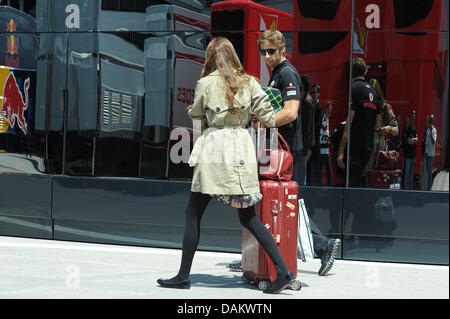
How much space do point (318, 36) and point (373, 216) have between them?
182 centimetres

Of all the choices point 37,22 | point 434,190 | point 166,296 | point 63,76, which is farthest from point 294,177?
point 37,22

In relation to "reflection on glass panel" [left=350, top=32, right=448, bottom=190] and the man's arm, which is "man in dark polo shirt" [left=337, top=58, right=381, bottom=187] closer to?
"reflection on glass panel" [left=350, top=32, right=448, bottom=190]

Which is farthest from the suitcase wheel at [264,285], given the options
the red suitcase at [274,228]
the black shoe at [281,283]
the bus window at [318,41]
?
the bus window at [318,41]

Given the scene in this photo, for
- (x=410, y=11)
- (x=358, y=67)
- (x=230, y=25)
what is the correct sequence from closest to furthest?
(x=410, y=11), (x=358, y=67), (x=230, y=25)

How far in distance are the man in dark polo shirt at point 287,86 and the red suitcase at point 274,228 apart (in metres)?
0.47

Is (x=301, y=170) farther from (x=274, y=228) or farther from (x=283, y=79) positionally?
(x=274, y=228)

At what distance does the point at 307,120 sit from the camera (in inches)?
259

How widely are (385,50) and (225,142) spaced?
2402mm

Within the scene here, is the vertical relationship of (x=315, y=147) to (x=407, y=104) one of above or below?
below

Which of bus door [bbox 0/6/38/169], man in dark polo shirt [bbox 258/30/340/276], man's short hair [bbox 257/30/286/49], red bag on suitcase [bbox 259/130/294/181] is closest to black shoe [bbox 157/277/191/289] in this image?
red bag on suitcase [bbox 259/130/294/181]

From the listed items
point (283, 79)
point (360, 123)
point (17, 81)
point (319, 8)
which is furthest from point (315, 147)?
point (17, 81)

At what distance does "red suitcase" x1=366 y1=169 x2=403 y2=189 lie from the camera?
252 inches

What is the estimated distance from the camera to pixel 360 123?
6.46m
